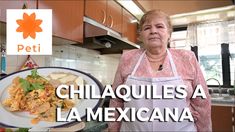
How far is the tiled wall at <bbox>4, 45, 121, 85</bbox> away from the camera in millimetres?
1108

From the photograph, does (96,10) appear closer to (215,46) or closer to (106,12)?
(106,12)

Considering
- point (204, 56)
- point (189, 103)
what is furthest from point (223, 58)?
point (189, 103)

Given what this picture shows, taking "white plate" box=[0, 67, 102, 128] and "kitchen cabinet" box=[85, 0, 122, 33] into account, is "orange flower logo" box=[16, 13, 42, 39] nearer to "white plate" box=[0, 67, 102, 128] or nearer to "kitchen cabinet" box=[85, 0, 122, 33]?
"white plate" box=[0, 67, 102, 128]

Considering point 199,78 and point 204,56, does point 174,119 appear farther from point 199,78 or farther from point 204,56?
point 204,56

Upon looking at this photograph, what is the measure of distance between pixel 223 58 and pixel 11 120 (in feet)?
8.17

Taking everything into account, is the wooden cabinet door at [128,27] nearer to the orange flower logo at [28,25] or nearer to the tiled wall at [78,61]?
the tiled wall at [78,61]

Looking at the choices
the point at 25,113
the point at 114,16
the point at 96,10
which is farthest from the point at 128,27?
the point at 25,113

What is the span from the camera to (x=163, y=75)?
0.74m

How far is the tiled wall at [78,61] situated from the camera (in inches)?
43.6

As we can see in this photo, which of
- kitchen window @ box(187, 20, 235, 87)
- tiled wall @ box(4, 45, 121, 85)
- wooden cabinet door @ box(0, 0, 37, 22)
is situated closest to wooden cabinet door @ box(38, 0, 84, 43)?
wooden cabinet door @ box(0, 0, 37, 22)

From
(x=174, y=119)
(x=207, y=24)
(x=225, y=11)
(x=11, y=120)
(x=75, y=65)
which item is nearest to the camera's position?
(x=11, y=120)

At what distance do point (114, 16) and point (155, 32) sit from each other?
982 mm

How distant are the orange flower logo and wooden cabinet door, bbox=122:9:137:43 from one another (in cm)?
105

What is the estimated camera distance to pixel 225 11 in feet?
7.23
